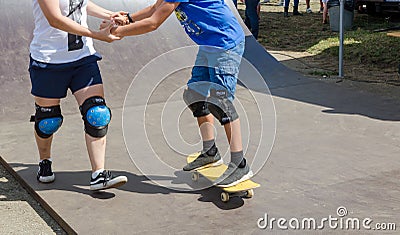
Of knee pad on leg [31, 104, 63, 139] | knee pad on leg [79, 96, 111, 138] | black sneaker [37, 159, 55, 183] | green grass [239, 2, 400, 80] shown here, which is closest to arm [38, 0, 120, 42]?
knee pad on leg [79, 96, 111, 138]

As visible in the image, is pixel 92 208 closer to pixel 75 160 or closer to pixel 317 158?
pixel 75 160

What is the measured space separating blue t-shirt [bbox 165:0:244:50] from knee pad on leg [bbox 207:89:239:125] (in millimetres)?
289

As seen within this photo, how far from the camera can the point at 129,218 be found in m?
3.51

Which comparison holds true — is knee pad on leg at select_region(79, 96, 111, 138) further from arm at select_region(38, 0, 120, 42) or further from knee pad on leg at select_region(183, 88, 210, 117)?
knee pad on leg at select_region(183, 88, 210, 117)

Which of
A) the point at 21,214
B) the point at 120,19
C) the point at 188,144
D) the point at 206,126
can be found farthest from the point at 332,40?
the point at 21,214

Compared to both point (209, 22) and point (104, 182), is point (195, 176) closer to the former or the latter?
point (104, 182)

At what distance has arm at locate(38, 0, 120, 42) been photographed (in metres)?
3.61

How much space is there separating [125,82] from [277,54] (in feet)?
12.4

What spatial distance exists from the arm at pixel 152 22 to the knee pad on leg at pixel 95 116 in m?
0.47

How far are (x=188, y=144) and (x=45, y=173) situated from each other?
1225 millimetres

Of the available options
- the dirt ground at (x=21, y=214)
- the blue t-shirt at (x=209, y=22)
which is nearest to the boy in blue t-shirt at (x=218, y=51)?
the blue t-shirt at (x=209, y=22)

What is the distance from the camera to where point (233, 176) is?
12.2 ft

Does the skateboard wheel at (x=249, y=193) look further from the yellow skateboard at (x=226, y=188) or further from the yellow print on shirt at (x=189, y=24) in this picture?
the yellow print on shirt at (x=189, y=24)

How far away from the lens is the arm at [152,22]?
11.7 feet
